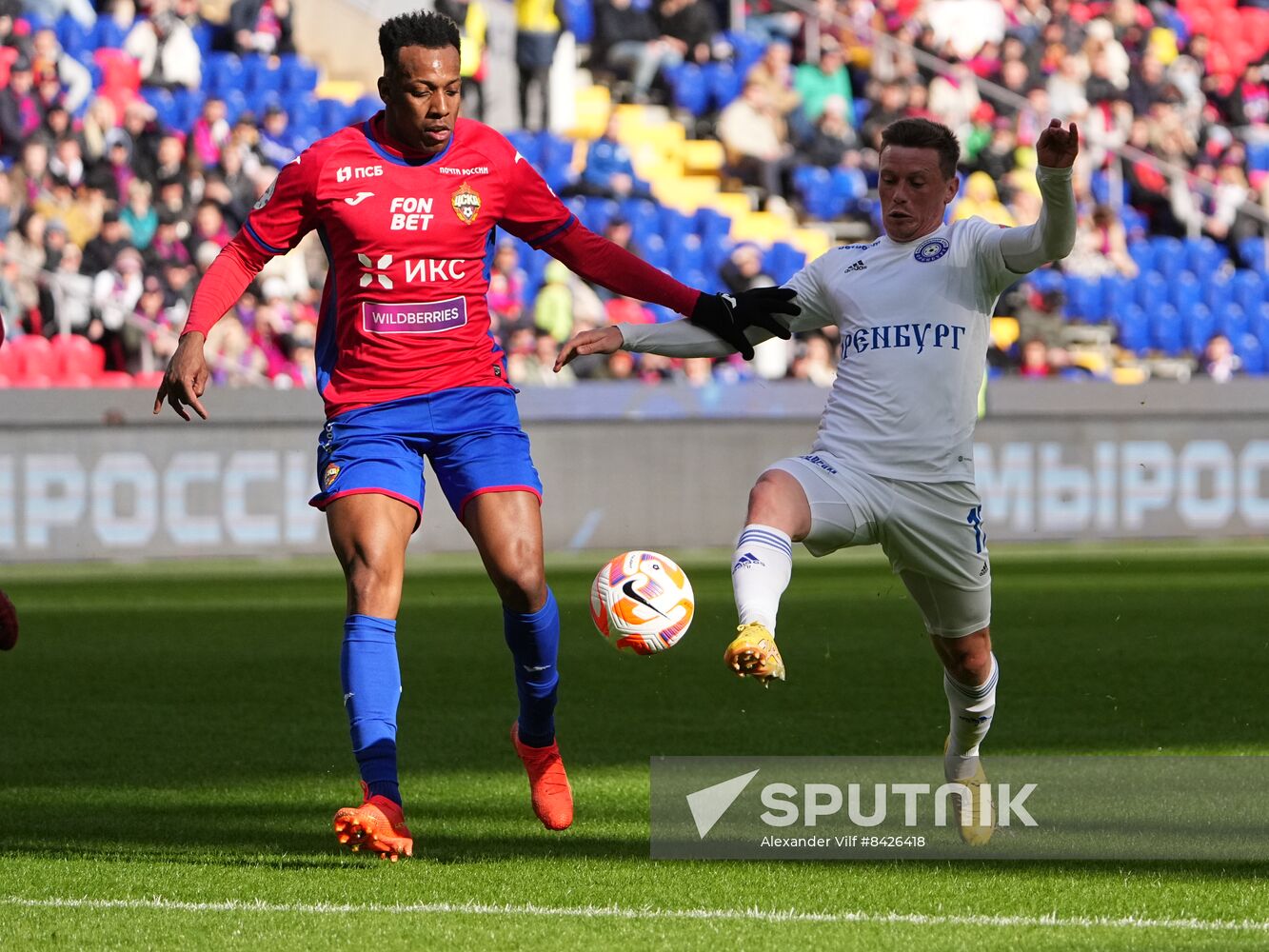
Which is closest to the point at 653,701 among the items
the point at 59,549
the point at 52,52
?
the point at 59,549

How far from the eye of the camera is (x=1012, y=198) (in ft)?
79.7

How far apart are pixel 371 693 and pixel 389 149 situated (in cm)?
150

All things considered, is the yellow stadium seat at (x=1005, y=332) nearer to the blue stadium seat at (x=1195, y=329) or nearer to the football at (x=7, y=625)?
the blue stadium seat at (x=1195, y=329)

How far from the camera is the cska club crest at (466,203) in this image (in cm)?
582

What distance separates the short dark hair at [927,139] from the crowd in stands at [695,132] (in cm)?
1282

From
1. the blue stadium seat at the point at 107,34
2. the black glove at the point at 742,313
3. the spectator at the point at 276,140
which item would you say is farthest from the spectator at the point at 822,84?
the black glove at the point at 742,313

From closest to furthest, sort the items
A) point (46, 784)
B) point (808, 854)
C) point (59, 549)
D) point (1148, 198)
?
point (808, 854) → point (46, 784) → point (59, 549) → point (1148, 198)

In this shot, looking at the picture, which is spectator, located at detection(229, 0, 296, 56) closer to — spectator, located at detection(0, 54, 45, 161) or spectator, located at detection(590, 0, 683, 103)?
spectator, located at detection(0, 54, 45, 161)

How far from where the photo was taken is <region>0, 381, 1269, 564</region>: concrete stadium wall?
17.3m

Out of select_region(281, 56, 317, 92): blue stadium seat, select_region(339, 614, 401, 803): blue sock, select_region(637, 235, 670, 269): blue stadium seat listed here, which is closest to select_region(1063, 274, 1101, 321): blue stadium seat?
select_region(637, 235, 670, 269): blue stadium seat

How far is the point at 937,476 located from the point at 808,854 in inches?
43.3

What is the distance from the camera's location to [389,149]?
5.86 meters

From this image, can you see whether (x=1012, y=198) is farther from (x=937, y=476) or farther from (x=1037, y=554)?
(x=937, y=476)

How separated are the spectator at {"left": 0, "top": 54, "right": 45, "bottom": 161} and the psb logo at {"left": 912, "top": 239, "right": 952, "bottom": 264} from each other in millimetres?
14581
